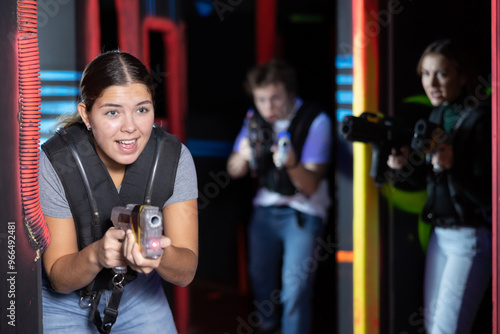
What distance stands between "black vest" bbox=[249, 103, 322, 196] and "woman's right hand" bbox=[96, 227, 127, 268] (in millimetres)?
1708

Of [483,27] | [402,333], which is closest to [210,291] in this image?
[402,333]

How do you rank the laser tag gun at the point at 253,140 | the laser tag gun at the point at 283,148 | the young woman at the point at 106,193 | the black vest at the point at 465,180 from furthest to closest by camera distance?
1. the laser tag gun at the point at 253,140
2. the laser tag gun at the point at 283,148
3. the black vest at the point at 465,180
4. the young woman at the point at 106,193

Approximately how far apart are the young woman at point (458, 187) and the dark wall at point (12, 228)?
1495 mm

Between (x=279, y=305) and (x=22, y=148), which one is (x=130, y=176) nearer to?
(x=22, y=148)

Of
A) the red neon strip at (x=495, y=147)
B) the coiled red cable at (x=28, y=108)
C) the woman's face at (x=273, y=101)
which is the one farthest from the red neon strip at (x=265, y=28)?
the coiled red cable at (x=28, y=108)

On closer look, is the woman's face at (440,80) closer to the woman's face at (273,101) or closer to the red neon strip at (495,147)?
the red neon strip at (495,147)

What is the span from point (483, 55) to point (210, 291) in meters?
2.54

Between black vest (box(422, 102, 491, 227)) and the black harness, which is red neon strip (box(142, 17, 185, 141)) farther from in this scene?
the black harness

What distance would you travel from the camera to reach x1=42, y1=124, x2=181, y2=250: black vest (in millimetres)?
1491

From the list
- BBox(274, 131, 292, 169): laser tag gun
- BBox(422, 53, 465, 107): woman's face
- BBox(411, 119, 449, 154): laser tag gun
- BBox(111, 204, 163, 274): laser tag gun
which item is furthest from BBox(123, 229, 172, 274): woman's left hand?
BBox(274, 131, 292, 169): laser tag gun

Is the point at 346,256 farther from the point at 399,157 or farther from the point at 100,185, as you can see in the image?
the point at 100,185

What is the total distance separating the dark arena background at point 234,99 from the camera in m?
1.34

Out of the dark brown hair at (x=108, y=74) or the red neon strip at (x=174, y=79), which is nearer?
the dark brown hair at (x=108, y=74)

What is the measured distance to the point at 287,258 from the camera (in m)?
3.01
